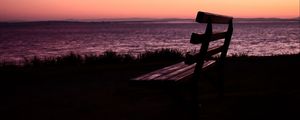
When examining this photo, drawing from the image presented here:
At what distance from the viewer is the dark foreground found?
18.2 ft

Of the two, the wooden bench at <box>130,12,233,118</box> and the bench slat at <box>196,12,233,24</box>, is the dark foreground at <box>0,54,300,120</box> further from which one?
the bench slat at <box>196,12,233,24</box>

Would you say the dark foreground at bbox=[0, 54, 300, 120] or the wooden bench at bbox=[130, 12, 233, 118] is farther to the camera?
the dark foreground at bbox=[0, 54, 300, 120]

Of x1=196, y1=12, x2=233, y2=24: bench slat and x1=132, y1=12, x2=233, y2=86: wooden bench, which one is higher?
x1=196, y1=12, x2=233, y2=24: bench slat

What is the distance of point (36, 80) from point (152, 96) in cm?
319

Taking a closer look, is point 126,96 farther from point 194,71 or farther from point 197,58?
point 197,58

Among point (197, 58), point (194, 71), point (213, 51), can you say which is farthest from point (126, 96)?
point (197, 58)

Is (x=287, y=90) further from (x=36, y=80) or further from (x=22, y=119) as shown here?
(x=36, y=80)

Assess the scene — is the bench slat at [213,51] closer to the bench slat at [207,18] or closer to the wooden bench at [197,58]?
the wooden bench at [197,58]

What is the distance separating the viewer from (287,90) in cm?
697

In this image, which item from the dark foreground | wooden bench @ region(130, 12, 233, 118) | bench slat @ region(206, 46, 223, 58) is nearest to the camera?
wooden bench @ region(130, 12, 233, 118)

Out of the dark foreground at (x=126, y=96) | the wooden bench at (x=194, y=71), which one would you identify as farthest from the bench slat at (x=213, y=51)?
the dark foreground at (x=126, y=96)

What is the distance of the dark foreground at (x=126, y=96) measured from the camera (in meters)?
5.56

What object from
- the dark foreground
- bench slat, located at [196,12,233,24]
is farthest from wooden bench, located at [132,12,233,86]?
the dark foreground

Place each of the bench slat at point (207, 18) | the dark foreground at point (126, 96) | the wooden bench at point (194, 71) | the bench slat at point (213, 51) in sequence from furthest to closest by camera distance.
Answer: the dark foreground at point (126, 96) → the bench slat at point (213, 51) → the wooden bench at point (194, 71) → the bench slat at point (207, 18)
